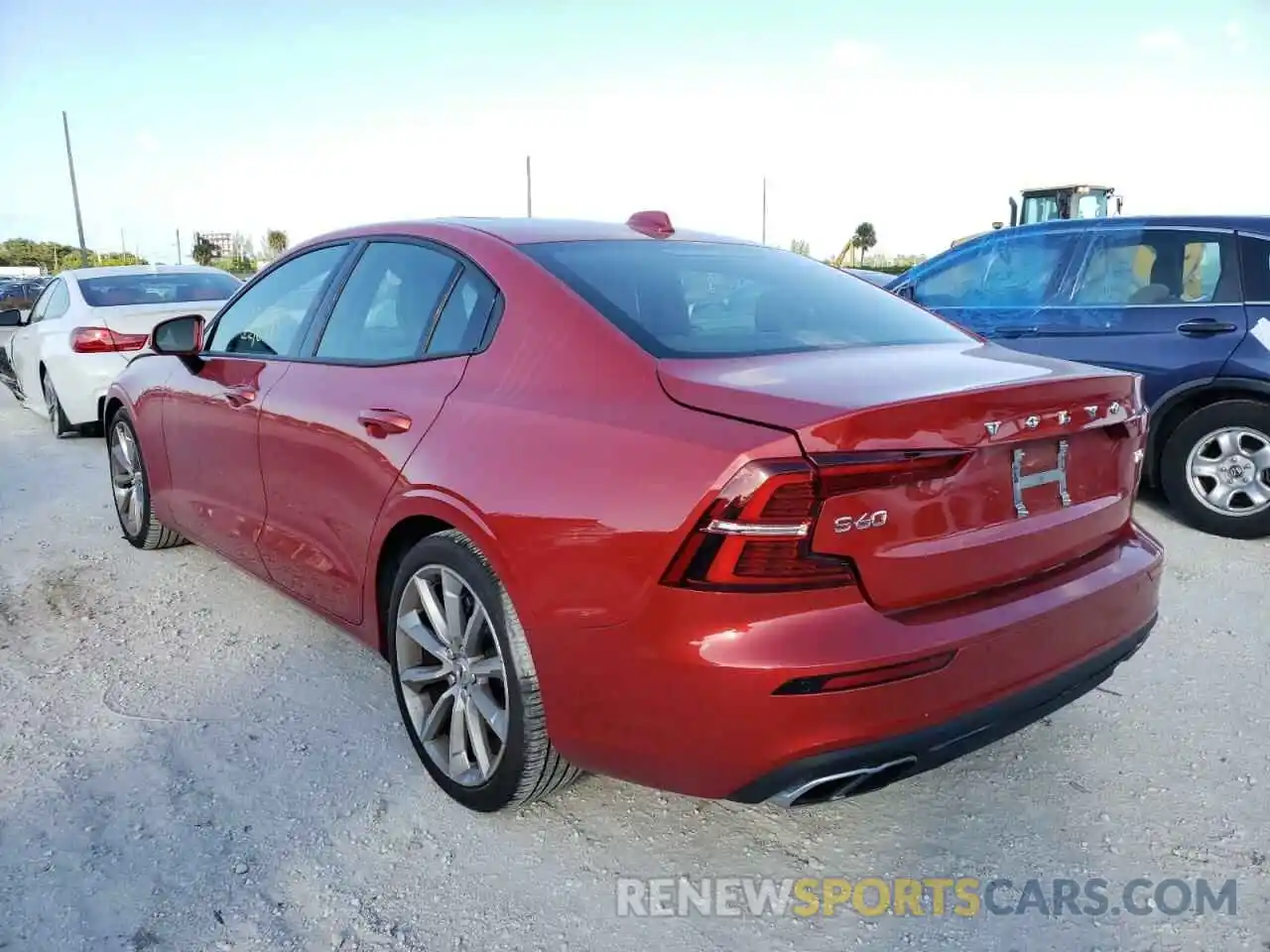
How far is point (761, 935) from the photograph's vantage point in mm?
2074

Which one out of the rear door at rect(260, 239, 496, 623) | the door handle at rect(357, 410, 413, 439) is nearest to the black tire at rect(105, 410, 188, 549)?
the rear door at rect(260, 239, 496, 623)

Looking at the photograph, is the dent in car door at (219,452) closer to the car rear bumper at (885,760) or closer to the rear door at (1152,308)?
the car rear bumper at (885,760)

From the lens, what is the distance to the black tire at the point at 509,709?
2.25 metres

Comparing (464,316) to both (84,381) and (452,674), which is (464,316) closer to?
(452,674)

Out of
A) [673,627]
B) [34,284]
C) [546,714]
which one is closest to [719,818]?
[546,714]

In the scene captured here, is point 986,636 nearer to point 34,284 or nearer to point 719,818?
point 719,818

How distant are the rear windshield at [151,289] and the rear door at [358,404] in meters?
4.83

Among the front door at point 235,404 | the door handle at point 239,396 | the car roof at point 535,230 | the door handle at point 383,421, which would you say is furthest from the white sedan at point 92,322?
the door handle at point 383,421

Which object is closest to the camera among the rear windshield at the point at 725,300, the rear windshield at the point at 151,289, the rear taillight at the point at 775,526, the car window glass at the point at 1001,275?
the rear taillight at the point at 775,526

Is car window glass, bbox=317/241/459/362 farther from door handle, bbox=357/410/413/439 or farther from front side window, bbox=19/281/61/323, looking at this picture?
front side window, bbox=19/281/61/323

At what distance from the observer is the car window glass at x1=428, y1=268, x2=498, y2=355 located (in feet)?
8.49

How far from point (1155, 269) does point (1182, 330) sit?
39cm

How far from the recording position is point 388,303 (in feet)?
9.76

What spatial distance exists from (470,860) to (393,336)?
148 cm
